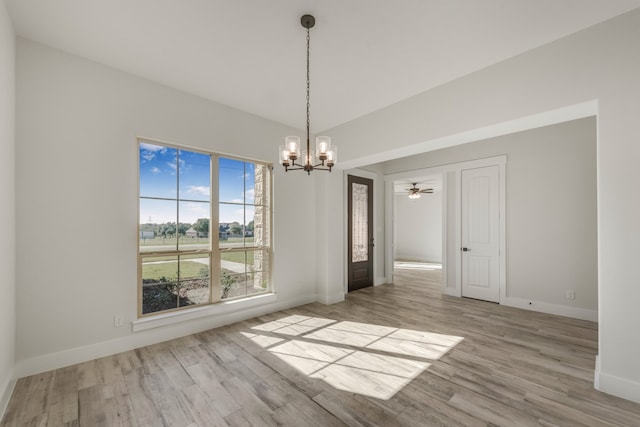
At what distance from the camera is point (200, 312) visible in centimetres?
361

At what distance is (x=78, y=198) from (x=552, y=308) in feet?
21.5

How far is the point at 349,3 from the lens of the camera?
84.1 inches

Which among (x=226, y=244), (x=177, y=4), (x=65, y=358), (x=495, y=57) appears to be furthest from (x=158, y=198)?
(x=495, y=57)

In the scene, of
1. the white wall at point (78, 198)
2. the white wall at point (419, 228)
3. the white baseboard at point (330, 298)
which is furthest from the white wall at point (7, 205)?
the white wall at point (419, 228)

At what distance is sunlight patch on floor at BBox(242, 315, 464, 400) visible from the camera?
250 centimetres

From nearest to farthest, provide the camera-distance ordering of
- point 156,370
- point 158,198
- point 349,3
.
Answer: point 349,3
point 156,370
point 158,198

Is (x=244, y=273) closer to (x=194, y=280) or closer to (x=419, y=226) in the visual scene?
(x=194, y=280)

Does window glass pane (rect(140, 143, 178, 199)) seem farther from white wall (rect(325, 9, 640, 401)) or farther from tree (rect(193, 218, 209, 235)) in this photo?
white wall (rect(325, 9, 640, 401))

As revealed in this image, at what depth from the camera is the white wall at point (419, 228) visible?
1070 cm

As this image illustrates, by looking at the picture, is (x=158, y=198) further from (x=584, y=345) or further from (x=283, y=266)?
(x=584, y=345)

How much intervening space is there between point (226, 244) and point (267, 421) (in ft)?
8.24

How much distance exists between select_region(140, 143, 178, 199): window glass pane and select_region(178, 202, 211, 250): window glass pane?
0.86ft

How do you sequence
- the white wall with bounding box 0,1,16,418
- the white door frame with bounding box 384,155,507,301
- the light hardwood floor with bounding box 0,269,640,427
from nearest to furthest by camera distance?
the light hardwood floor with bounding box 0,269,640,427
the white wall with bounding box 0,1,16,418
the white door frame with bounding box 384,155,507,301

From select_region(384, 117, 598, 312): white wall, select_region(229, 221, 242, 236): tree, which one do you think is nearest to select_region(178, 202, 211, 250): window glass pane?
select_region(229, 221, 242, 236): tree
